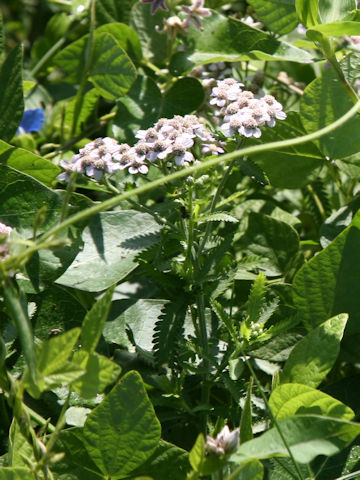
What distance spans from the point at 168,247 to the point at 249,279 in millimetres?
147

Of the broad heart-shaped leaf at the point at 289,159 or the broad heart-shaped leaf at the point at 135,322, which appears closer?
the broad heart-shaped leaf at the point at 135,322

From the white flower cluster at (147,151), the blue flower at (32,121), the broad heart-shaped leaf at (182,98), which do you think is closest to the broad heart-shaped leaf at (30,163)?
the white flower cluster at (147,151)

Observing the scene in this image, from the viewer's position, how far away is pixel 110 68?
136cm

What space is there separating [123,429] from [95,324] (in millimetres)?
150

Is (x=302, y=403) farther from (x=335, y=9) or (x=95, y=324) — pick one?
(x=335, y=9)

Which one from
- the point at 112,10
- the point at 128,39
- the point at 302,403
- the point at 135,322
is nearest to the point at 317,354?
the point at 302,403

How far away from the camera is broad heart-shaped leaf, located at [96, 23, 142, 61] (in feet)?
4.73

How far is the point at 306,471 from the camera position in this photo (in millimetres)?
886

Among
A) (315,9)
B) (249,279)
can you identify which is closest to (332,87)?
(315,9)

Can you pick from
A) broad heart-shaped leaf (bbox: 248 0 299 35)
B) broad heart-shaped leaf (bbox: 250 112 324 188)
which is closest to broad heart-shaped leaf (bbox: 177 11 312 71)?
broad heart-shaped leaf (bbox: 248 0 299 35)

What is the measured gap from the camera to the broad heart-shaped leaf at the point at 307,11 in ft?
3.57

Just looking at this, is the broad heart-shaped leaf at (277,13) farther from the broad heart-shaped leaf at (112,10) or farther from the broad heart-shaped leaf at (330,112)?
the broad heart-shaped leaf at (112,10)

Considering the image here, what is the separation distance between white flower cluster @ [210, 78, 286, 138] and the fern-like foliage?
265mm

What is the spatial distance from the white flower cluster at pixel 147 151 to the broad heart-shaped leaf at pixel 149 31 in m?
0.50
